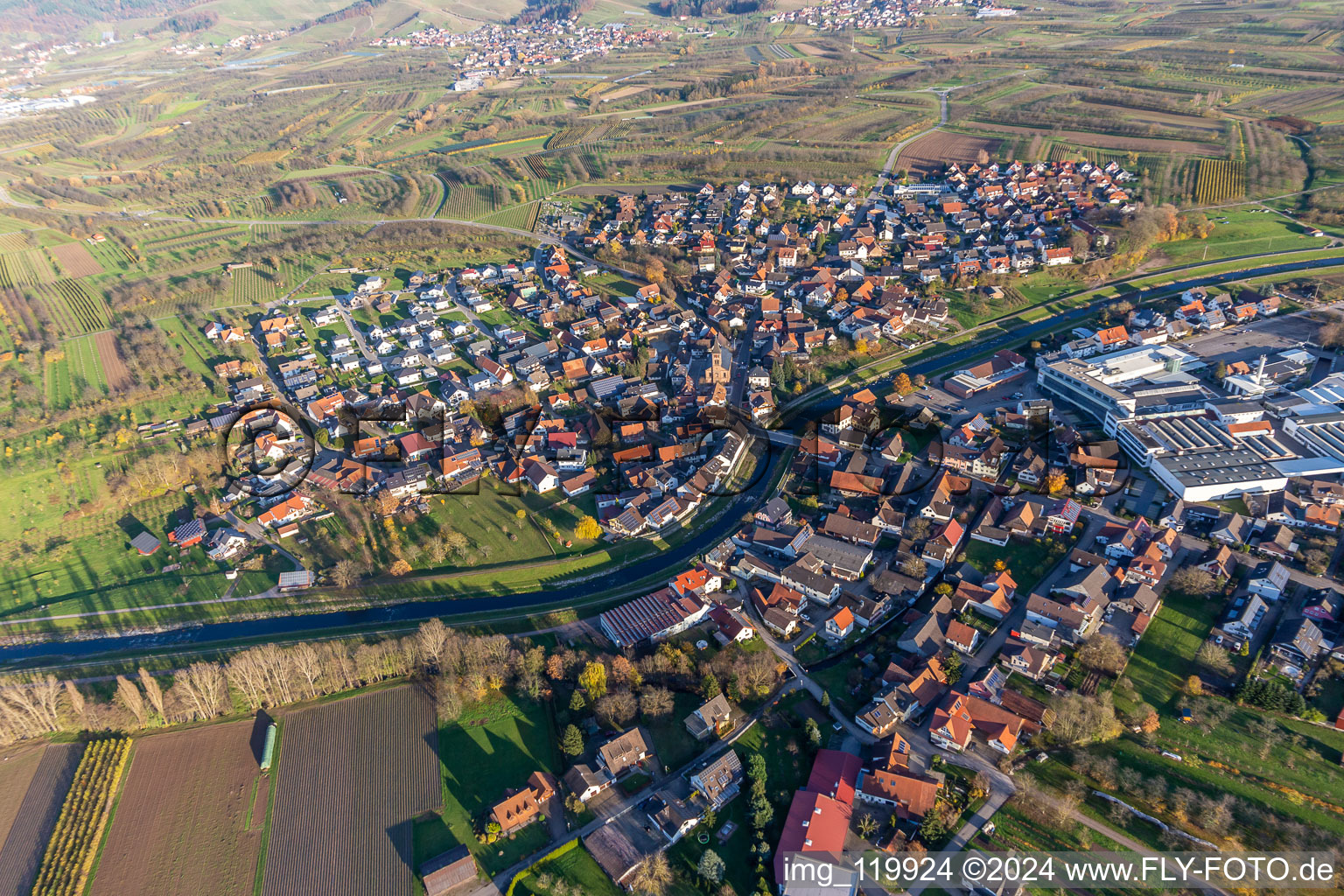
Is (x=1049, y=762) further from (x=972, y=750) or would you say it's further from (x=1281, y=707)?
(x=1281, y=707)

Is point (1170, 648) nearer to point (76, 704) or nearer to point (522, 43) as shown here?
point (76, 704)

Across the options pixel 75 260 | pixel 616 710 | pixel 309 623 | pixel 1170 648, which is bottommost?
pixel 1170 648

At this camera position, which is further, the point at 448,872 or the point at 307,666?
the point at 307,666

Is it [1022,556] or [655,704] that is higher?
[655,704]

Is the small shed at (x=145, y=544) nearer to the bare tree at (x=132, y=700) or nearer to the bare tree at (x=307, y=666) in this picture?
the bare tree at (x=132, y=700)

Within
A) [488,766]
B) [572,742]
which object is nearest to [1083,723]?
[572,742]

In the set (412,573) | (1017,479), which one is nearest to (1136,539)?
(1017,479)

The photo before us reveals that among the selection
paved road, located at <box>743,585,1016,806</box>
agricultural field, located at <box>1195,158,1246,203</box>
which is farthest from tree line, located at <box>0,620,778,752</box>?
agricultural field, located at <box>1195,158,1246,203</box>
